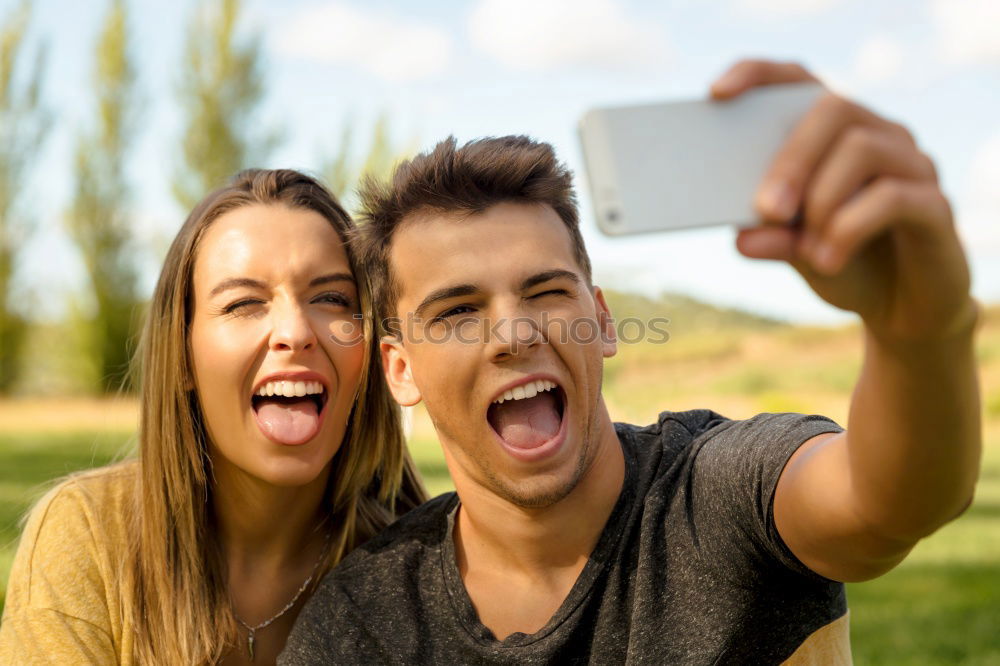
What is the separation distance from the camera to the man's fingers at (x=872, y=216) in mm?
1438

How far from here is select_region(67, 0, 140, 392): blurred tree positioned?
25750mm

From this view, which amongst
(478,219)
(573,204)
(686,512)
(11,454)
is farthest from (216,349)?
(11,454)

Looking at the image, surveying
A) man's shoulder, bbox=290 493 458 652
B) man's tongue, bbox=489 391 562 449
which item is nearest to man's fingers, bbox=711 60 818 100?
man's tongue, bbox=489 391 562 449

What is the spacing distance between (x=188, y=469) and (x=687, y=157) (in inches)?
A: 103

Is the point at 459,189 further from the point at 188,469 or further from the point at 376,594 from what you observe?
the point at 188,469

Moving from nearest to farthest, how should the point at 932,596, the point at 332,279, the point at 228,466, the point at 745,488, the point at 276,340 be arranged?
the point at 745,488, the point at 276,340, the point at 332,279, the point at 228,466, the point at 932,596

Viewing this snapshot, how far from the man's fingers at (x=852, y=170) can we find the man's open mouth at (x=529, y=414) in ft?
4.58

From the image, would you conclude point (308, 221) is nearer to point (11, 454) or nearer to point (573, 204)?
point (573, 204)

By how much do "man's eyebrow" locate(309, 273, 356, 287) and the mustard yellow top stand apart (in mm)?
1171

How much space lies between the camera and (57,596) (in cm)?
337

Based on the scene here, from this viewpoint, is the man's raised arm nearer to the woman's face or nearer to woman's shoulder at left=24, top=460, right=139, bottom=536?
the woman's face

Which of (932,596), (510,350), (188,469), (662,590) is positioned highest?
(510,350)

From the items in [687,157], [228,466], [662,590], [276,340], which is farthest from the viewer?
[228,466]

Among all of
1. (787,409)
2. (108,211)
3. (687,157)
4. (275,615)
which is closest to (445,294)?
(687,157)
